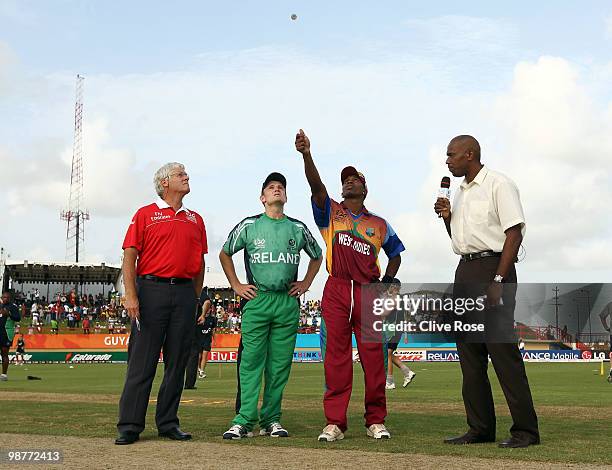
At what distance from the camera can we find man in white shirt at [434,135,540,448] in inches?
249

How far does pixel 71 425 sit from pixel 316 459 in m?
3.33

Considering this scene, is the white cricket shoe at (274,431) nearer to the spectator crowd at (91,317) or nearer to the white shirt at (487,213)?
the white shirt at (487,213)

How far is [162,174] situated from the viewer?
7.36 metres

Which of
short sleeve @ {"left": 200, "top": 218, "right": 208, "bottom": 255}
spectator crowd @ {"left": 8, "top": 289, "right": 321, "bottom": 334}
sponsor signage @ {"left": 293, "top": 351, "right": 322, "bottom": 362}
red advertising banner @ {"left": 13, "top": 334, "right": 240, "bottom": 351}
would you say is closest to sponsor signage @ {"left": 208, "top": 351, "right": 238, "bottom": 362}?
red advertising banner @ {"left": 13, "top": 334, "right": 240, "bottom": 351}

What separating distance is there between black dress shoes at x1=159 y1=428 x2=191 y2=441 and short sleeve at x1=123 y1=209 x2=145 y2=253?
5.20 feet

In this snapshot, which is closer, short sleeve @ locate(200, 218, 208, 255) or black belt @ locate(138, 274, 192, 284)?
black belt @ locate(138, 274, 192, 284)

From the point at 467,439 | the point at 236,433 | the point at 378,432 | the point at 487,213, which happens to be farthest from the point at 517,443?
the point at 236,433

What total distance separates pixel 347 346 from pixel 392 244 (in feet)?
3.43

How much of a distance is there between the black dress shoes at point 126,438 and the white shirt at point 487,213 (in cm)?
309

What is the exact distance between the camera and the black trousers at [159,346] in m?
7.08

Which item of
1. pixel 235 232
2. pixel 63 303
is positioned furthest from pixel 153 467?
pixel 63 303

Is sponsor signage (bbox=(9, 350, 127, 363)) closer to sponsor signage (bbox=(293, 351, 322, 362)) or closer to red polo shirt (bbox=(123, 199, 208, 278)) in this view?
sponsor signage (bbox=(293, 351, 322, 362))

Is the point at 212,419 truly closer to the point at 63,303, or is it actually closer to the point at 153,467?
the point at 153,467

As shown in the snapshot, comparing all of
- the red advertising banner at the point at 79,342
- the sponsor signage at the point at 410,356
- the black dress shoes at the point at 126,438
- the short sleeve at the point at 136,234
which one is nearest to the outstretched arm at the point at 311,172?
the short sleeve at the point at 136,234
